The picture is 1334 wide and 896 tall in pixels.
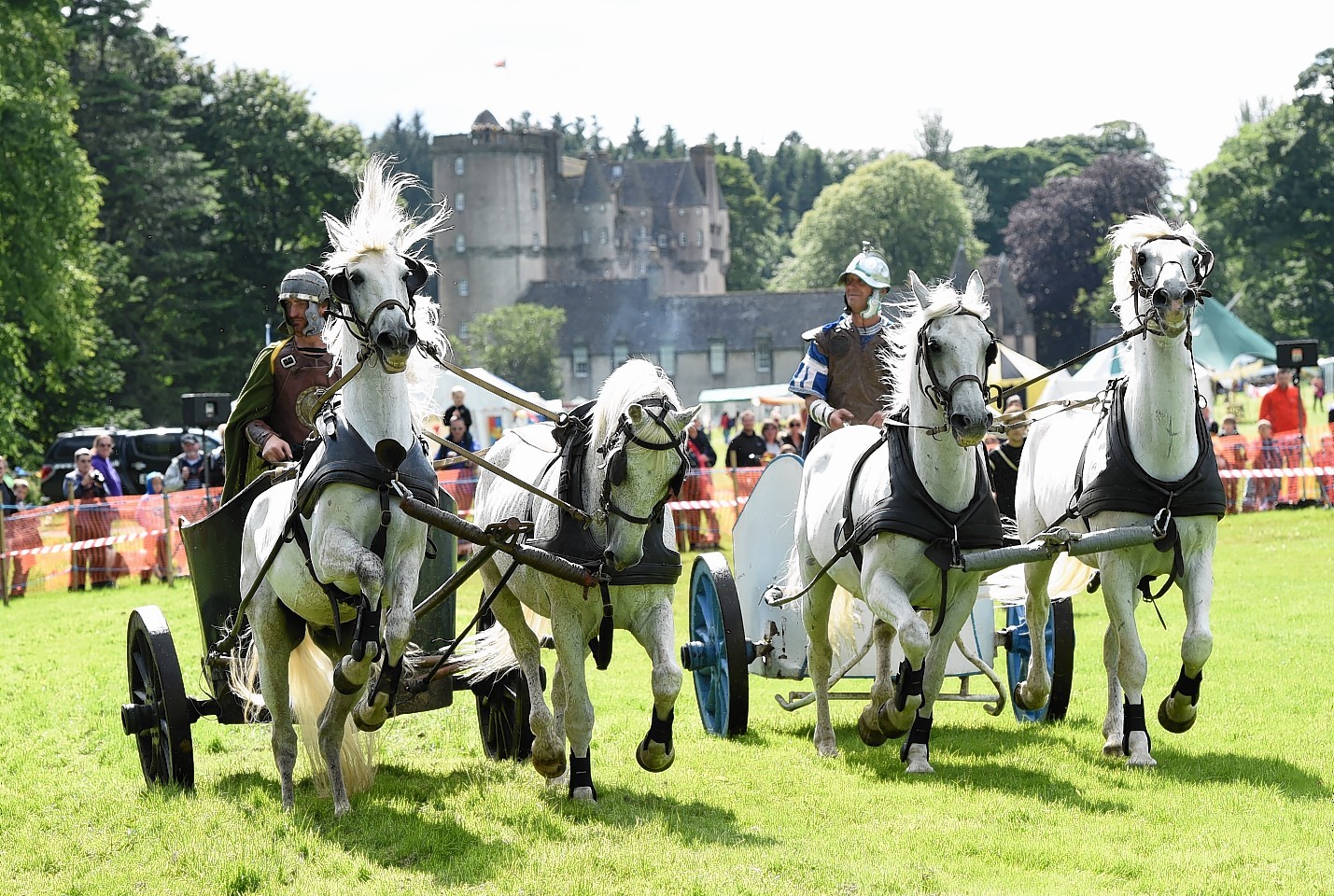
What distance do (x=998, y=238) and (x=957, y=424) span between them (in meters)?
131

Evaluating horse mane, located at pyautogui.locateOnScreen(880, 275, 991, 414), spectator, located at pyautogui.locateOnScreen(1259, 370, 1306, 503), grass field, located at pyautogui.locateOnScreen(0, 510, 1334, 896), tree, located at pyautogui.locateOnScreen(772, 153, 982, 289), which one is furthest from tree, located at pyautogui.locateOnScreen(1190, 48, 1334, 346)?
horse mane, located at pyautogui.locateOnScreen(880, 275, 991, 414)

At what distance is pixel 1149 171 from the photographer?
8675 cm

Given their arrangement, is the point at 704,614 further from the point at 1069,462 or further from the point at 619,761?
the point at 1069,462

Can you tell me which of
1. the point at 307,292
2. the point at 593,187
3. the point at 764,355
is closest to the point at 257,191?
the point at 764,355

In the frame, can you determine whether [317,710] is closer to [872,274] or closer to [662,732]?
[662,732]

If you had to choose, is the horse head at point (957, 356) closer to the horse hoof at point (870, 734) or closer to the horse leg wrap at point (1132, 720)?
the horse hoof at point (870, 734)

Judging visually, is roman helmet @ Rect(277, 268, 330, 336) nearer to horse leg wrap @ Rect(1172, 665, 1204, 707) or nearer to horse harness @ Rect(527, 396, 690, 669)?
horse harness @ Rect(527, 396, 690, 669)

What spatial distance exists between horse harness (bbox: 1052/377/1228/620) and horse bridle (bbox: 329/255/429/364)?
358 centimetres

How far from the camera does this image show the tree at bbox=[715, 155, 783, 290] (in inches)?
5098

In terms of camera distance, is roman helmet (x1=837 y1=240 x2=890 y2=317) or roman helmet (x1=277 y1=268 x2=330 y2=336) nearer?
roman helmet (x1=277 y1=268 x2=330 y2=336)

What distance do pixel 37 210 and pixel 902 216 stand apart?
66532 millimetres

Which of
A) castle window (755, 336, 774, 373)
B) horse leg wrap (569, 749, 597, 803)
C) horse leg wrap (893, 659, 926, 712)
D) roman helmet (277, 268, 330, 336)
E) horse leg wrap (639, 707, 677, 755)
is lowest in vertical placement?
horse leg wrap (569, 749, 597, 803)

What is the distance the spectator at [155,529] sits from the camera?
2081 cm

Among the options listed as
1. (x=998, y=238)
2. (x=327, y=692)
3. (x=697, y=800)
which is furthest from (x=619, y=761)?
(x=998, y=238)
